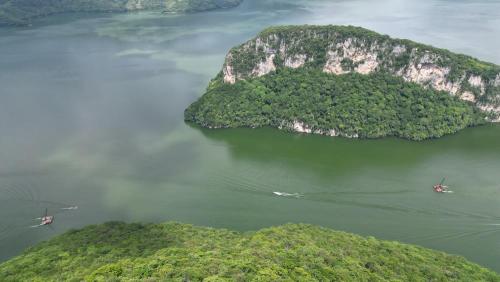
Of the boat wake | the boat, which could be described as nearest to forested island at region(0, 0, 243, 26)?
the boat wake

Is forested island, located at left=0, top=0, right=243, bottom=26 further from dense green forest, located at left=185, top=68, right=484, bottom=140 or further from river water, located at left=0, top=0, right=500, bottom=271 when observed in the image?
dense green forest, located at left=185, top=68, right=484, bottom=140

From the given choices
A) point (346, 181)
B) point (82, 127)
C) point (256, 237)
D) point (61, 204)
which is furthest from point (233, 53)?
point (256, 237)

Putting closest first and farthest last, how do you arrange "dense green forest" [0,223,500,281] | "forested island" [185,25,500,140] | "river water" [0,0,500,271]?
"dense green forest" [0,223,500,281] → "river water" [0,0,500,271] → "forested island" [185,25,500,140]

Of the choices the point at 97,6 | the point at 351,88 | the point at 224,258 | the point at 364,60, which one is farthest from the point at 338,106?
the point at 97,6

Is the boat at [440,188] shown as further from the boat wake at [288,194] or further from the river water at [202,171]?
the boat wake at [288,194]

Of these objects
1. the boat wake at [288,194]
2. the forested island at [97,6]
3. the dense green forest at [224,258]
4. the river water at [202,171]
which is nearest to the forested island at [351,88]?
the river water at [202,171]

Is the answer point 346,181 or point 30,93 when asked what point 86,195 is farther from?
point 30,93
